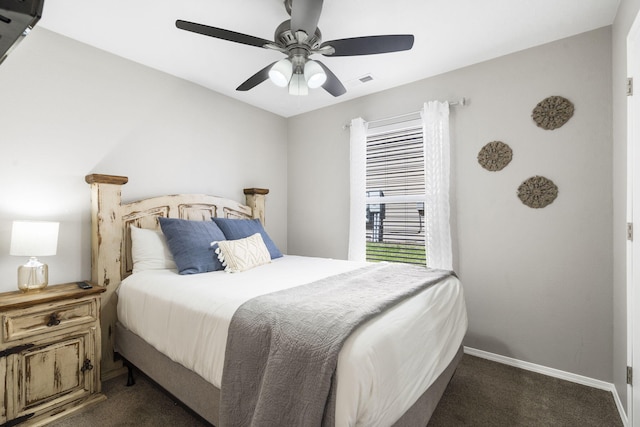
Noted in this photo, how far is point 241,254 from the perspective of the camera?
8.20 ft

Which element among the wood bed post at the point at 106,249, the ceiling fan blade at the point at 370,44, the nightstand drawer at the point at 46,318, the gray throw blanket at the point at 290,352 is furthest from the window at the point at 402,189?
the nightstand drawer at the point at 46,318

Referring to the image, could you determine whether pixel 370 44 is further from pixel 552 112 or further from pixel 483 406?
pixel 483 406

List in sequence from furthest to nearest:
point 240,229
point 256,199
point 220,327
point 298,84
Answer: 1. point 256,199
2. point 240,229
3. point 298,84
4. point 220,327

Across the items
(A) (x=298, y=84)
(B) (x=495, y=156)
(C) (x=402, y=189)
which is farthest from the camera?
(C) (x=402, y=189)

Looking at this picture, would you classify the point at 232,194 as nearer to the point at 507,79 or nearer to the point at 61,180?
the point at 61,180

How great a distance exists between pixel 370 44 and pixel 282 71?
1.82 feet

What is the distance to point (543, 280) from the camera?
2457mm

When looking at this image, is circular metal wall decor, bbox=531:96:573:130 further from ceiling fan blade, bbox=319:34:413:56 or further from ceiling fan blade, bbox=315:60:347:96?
ceiling fan blade, bbox=315:60:347:96

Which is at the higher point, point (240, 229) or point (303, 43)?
point (303, 43)

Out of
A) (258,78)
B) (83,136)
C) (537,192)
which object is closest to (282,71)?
(258,78)

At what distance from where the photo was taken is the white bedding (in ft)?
3.59

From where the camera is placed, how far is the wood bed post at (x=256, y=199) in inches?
141

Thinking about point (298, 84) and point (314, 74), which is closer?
point (314, 74)

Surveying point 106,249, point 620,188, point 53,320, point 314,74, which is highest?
point 314,74
